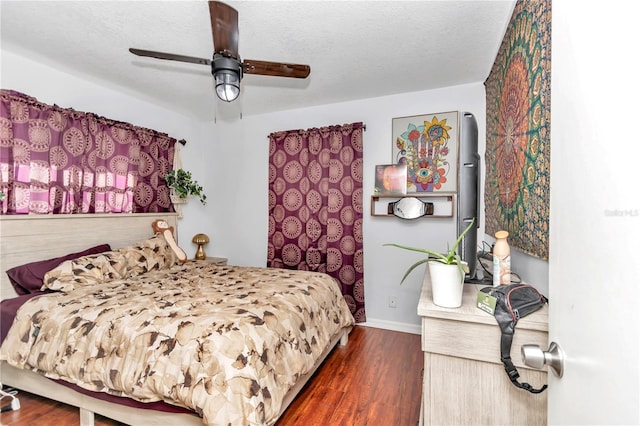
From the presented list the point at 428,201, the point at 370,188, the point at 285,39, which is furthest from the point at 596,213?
the point at 370,188

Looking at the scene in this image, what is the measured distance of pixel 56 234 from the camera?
8.14 feet

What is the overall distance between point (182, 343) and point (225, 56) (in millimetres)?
1638

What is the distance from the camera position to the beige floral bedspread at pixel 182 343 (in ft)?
4.54

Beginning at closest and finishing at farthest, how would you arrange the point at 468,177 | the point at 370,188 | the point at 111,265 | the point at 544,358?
the point at 544,358
the point at 468,177
the point at 111,265
the point at 370,188

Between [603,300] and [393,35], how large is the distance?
220 cm

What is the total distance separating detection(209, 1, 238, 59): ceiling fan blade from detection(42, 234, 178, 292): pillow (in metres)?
1.98

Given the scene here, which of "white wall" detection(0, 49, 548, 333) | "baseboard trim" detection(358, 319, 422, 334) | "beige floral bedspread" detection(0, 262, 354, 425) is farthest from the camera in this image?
"baseboard trim" detection(358, 319, 422, 334)

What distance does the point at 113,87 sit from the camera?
9.84 feet

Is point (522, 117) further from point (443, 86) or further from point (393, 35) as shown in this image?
point (443, 86)

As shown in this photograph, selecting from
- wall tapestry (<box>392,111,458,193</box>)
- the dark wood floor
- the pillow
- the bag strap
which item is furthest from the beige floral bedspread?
wall tapestry (<box>392,111,458,193</box>)

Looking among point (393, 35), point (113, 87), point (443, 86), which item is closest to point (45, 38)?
point (113, 87)

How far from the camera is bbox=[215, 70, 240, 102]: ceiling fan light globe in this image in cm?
177

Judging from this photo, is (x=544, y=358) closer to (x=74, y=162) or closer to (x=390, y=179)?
(x=390, y=179)

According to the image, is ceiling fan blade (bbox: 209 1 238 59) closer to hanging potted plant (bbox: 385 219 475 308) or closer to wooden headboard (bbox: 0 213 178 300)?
hanging potted plant (bbox: 385 219 475 308)
